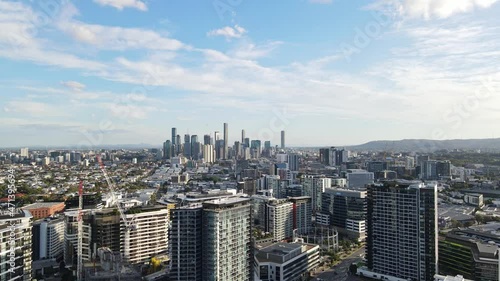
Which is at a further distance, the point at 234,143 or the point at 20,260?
the point at 234,143

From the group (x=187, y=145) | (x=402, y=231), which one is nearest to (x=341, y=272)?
(x=402, y=231)

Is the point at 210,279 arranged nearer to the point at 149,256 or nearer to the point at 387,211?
the point at 149,256

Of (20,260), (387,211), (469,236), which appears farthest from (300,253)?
(20,260)

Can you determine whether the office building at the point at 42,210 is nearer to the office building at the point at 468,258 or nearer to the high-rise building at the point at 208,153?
the office building at the point at 468,258

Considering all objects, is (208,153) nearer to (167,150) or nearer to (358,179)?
(167,150)

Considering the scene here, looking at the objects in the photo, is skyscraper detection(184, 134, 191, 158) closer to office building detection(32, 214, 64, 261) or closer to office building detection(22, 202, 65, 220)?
office building detection(22, 202, 65, 220)

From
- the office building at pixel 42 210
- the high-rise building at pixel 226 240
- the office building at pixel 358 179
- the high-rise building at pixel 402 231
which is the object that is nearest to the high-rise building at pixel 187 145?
the office building at pixel 358 179
